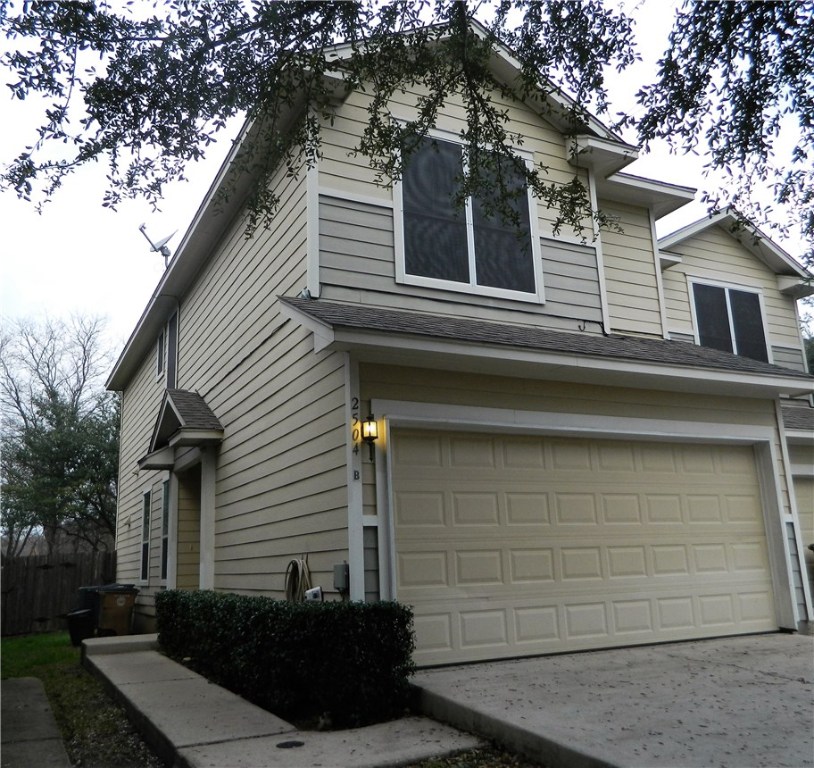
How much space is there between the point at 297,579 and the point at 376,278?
3.04 m

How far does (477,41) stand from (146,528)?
11205 mm

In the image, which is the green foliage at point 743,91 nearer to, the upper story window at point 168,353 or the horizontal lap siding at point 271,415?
the horizontal lap siding at point 271,415

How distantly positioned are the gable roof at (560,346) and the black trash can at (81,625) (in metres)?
8.08

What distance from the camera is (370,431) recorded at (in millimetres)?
6566

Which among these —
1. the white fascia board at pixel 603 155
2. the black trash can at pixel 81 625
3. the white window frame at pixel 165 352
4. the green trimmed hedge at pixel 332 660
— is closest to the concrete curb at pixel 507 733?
the green trimmed hedge at pixel 332 660

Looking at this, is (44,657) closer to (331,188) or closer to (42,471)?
(331,188)

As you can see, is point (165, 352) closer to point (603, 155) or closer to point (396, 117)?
point (396, 117)

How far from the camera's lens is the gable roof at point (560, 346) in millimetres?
6410

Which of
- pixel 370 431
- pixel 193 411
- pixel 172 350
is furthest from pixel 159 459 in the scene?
pixel 370 431

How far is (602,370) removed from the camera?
24.7 ft

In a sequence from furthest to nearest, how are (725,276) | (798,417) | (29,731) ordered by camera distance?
(725,276), (798,417), (29,731)

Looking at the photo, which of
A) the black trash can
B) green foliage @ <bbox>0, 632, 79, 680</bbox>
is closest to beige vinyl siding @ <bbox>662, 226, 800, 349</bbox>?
green foliage @ <bbox>0, 632, 79, 680</bbox>

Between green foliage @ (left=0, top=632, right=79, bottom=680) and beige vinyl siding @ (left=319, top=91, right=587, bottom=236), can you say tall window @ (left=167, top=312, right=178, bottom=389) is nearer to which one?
green foliage @ (left=0, top=632, right=79, bottom=680)

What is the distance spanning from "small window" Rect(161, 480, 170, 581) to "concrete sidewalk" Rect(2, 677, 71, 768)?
389 cm
